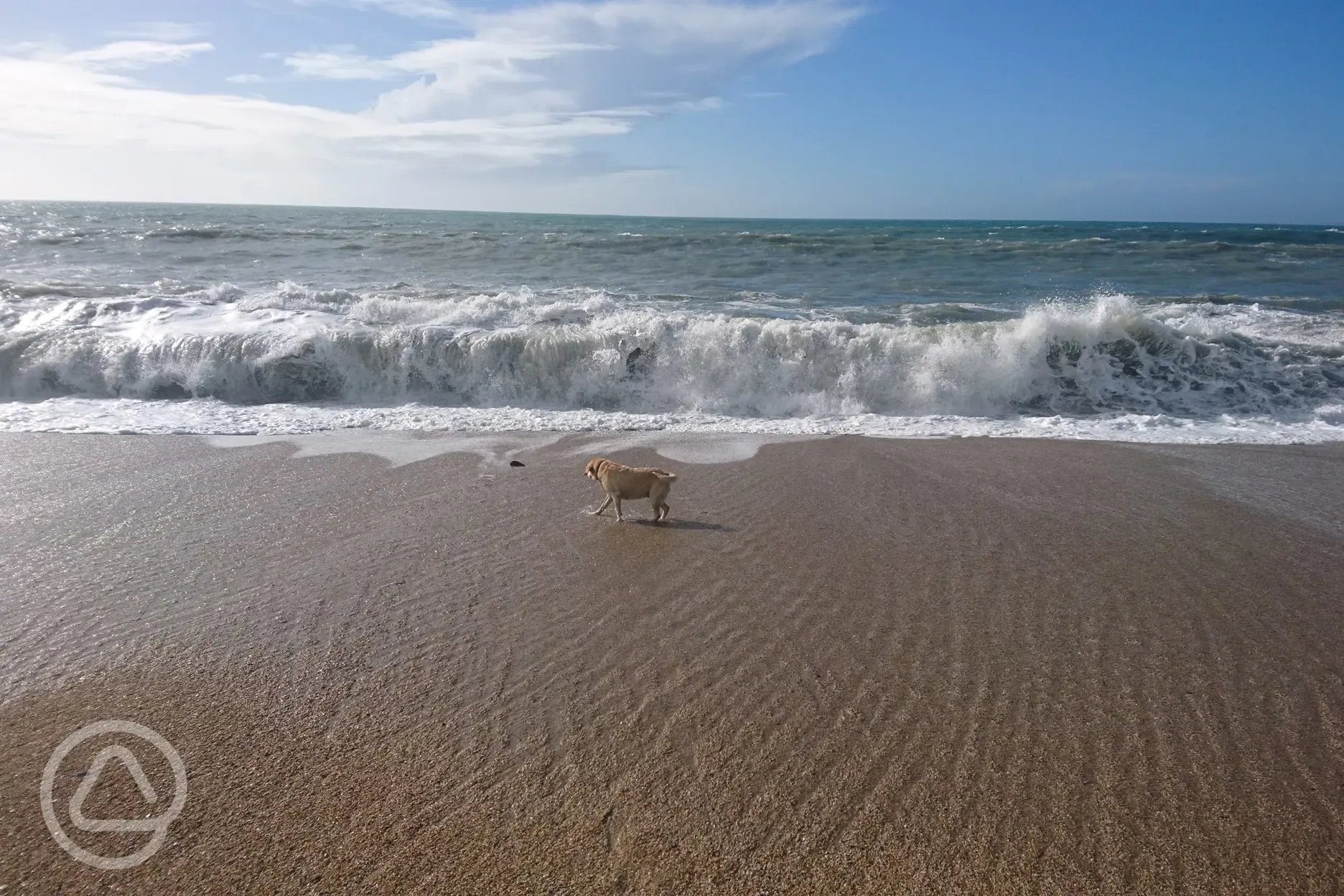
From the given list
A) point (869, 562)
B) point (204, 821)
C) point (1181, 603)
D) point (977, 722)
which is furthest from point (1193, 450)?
point (204, 821)

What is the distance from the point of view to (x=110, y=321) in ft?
40.4

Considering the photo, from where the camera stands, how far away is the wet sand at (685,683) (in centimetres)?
281

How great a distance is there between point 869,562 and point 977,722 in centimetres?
175

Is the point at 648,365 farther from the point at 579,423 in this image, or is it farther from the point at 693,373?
the point at 579,423

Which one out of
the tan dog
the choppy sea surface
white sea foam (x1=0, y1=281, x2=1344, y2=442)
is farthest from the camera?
white sea foam (x1=0, y1=281, x2=1344, y2=442)

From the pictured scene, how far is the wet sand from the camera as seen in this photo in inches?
111

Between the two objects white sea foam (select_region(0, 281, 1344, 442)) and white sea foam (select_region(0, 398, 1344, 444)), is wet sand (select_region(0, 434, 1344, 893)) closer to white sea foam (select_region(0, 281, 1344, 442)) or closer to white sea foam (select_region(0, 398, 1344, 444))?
white sea foam (select_region(0, 398, 1344, 444))

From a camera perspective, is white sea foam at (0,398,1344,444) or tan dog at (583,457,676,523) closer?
tan dog at (583,457,676,523)

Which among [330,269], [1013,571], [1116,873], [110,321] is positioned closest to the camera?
[1116,873]

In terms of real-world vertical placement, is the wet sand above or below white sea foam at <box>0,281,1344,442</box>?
below

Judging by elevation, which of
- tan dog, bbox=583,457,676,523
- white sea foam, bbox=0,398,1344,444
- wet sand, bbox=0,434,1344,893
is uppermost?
tan dog, bbox=583,457,676,523

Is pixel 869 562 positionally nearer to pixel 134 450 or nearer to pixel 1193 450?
pixel 1193 450

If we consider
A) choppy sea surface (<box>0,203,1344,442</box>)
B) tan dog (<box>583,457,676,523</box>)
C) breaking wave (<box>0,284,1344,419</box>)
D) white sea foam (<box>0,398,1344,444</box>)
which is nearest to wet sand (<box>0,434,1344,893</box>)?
tan dog (<box>583,457,676,523</box>)

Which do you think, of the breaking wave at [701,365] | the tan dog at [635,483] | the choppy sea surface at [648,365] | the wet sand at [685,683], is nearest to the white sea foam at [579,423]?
the choppy sea surface at [648,365]
